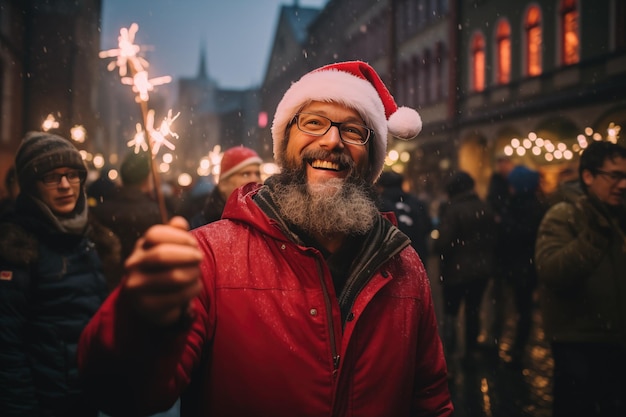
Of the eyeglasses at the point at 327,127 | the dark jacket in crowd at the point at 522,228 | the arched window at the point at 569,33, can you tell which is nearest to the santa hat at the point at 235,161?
the eyeglasses at the point at 327,127

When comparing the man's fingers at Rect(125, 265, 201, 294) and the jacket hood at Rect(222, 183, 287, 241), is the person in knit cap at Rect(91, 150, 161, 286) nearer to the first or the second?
the jacket hood at Rect(222, 183, 287, 241)

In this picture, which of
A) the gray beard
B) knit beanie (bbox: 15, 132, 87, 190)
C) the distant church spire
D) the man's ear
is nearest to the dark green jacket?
the man's ear

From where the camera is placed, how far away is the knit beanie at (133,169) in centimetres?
466

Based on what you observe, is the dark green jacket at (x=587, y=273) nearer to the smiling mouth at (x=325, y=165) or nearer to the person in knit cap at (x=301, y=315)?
the person in knit cap at (x=301, y=315)

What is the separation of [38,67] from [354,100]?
62.4 feet

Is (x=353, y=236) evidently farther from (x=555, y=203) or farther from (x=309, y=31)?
(x=309, y=31)

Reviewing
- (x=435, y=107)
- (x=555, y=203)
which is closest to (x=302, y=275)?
(x=555, y=203)

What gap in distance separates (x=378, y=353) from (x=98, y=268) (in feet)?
6.48

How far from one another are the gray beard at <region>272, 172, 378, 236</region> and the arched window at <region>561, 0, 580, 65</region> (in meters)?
15.6

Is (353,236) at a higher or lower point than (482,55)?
lower

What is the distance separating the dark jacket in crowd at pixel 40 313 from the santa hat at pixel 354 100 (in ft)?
4.58

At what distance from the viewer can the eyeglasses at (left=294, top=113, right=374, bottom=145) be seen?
2084 millimetres

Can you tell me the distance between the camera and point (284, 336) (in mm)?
1659

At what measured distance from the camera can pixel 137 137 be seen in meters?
2.28
